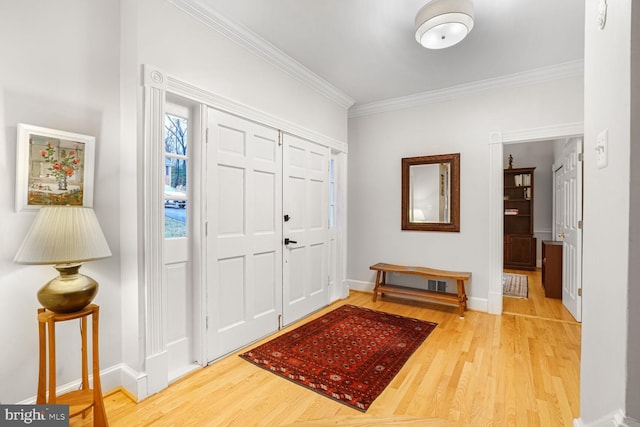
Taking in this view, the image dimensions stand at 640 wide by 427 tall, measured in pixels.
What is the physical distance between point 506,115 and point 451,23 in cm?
183

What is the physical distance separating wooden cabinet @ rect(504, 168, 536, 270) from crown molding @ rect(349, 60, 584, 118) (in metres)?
3.91

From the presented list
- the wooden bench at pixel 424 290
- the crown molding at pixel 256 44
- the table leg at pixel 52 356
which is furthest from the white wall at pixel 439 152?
the table leg at pixel 52 356

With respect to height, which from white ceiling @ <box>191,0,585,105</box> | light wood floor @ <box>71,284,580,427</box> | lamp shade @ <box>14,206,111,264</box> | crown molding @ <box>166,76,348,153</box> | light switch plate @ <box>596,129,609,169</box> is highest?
white ceiling @ <box>191,0,585,105</box>

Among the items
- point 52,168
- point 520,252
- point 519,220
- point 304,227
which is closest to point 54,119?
point 52,168

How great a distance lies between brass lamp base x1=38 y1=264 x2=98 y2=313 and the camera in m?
1.56

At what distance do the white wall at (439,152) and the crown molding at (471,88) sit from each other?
0.06 m

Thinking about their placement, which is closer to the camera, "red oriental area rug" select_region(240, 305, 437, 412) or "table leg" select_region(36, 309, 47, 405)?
"table leg" select_region(36, 309, 47, 405)

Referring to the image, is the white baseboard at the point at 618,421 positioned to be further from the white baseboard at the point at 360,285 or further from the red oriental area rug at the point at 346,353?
the white baseboard at the point at 360,285

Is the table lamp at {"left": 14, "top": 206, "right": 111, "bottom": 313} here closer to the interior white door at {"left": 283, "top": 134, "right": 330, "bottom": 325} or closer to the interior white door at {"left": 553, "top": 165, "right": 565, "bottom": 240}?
the interior white door at {"left": 283, "top": 134, "right": 330, "bottom": 325}

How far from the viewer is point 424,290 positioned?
3986mm

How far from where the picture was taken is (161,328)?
2059 mm

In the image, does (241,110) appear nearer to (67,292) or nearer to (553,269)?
(67,292)

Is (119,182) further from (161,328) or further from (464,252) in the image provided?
(464,252)

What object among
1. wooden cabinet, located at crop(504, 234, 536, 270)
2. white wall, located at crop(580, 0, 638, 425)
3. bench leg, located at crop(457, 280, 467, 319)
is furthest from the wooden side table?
wooden cabinet, located at crop(504, 234, 536, 270)
